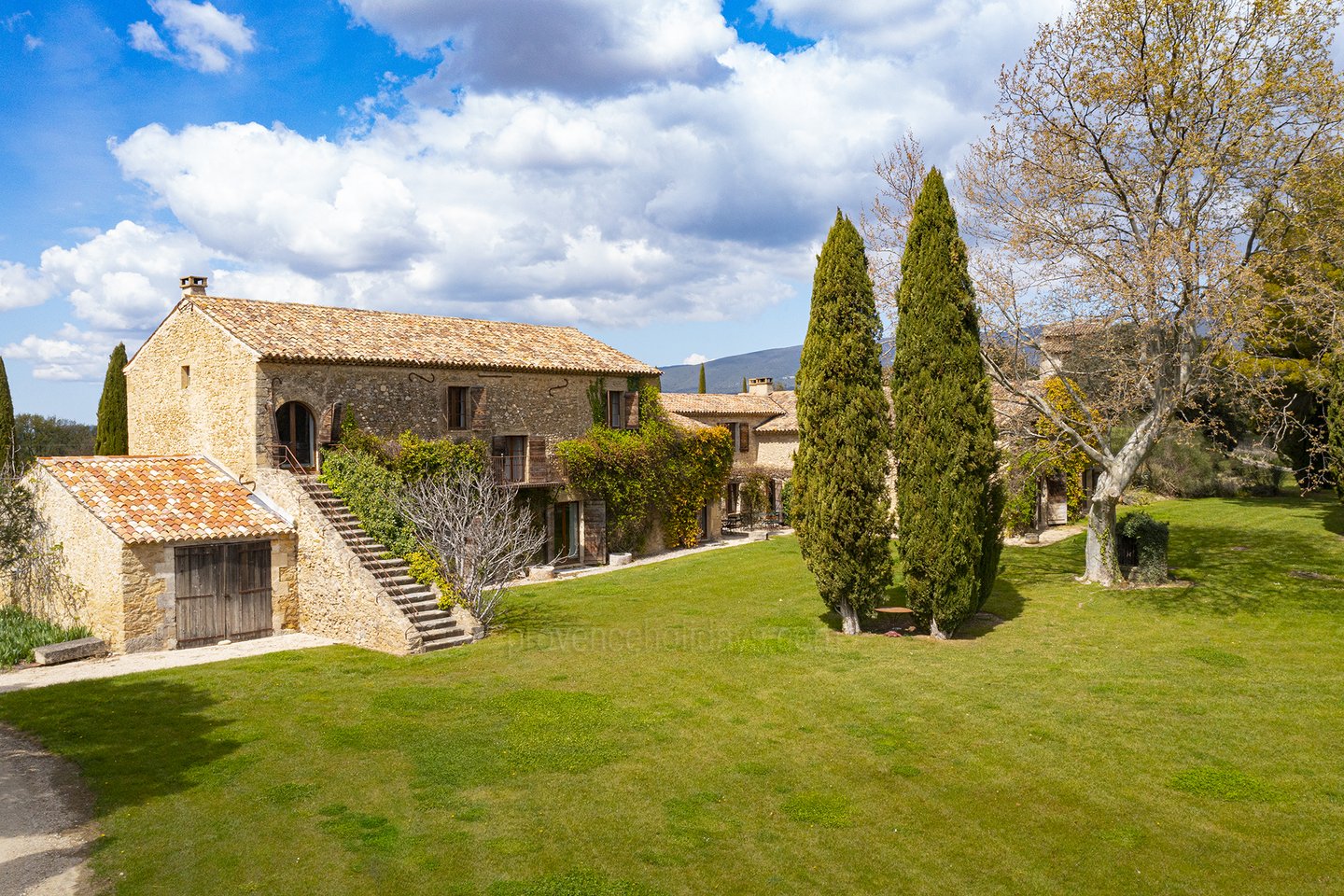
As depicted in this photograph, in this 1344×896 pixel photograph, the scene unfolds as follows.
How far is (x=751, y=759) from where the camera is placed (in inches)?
436

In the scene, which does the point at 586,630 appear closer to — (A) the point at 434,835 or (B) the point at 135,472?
(A) the point at 434,835

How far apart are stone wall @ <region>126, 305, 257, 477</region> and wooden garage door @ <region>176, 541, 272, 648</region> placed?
9.22ft

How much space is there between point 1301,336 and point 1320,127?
14.1 m

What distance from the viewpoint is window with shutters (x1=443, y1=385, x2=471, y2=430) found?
25.6 m

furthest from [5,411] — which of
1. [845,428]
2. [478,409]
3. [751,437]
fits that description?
[751,437]

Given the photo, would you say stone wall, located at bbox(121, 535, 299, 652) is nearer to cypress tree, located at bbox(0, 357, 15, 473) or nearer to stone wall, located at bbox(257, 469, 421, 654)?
stone wall, located at bbox(257, 469, 421, 654)

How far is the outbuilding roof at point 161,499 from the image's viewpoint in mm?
18297

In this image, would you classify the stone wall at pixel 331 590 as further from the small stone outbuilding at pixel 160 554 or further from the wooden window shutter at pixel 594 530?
the wooden window shutter at pixel 594 530

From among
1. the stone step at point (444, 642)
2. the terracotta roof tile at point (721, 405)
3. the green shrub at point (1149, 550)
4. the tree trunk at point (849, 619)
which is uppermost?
the terracotta roof tile at point (721, 405)

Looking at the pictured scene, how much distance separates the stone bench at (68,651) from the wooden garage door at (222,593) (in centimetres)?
151

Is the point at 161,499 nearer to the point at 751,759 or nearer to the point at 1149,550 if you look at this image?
the point at 751,759

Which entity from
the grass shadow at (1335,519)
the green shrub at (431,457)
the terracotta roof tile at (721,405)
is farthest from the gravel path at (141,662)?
the grass shadow at (1335,519)

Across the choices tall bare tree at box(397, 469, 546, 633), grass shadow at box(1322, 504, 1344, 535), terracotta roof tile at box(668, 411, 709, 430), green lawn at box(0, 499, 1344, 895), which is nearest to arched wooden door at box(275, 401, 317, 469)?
tall bare tree at box(397, 469, 546, 633)

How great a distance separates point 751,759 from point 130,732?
9.27 m
